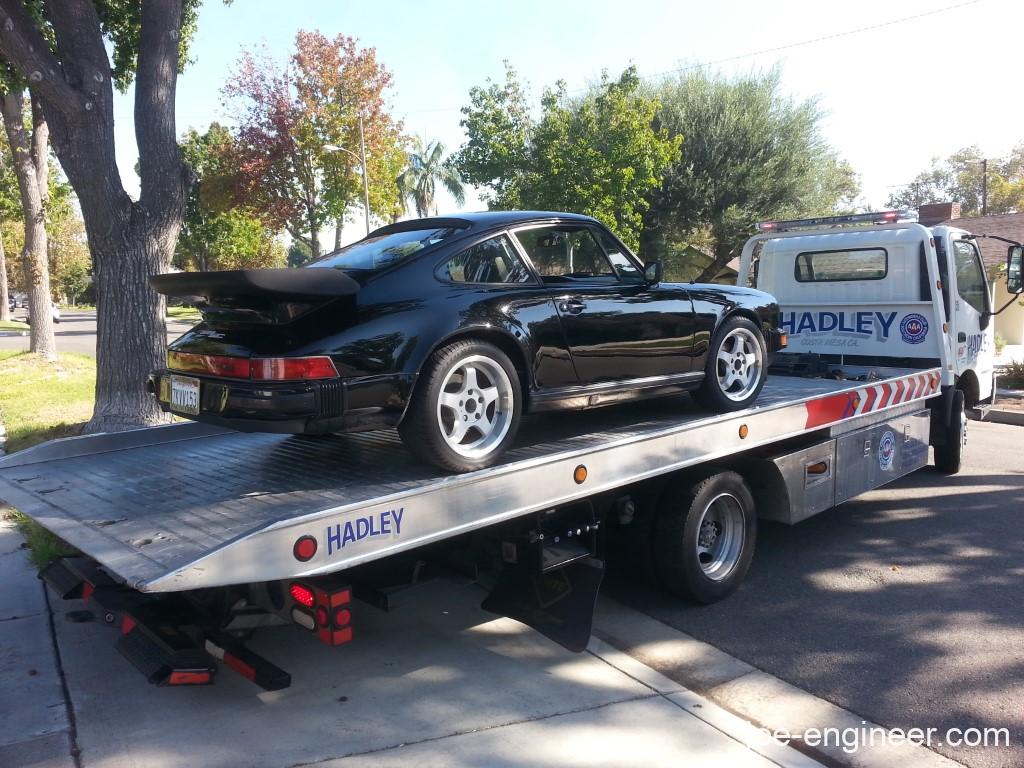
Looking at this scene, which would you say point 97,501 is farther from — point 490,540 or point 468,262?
point 468,262

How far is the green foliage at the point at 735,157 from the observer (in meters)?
22.5

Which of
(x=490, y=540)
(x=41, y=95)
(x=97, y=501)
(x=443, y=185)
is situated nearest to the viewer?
(x=97, y=501)

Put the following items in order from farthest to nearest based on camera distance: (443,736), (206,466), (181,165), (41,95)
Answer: (181,165) → (41,95) → (206,466) → (443,736)

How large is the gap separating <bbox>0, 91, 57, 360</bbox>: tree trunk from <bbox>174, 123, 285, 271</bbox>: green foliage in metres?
3.21

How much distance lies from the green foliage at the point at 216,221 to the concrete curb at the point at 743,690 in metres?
16.1

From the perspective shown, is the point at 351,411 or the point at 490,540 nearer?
the point at 351,411

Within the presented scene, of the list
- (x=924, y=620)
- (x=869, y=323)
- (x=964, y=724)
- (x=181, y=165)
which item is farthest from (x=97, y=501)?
(x=869, y=323)

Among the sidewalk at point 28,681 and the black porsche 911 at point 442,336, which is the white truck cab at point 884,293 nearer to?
the black porsche 911 at point 442,336

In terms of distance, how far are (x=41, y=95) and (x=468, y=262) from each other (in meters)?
5.45

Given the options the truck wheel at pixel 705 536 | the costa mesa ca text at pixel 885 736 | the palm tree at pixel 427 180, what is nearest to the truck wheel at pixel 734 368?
the truck wheel at pixel 705 536

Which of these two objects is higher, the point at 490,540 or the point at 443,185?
the point at 443,185

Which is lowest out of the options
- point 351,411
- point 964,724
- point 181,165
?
point 964,724

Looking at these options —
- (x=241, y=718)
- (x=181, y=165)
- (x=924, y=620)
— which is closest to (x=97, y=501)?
(x=241, y=718)

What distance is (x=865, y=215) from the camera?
7.30 meters
